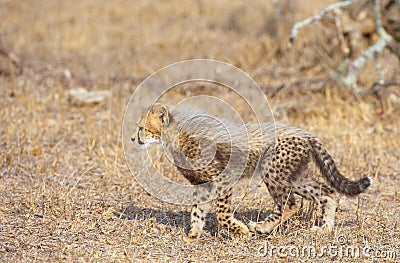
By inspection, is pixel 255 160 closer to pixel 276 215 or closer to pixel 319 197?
pixel 276 215

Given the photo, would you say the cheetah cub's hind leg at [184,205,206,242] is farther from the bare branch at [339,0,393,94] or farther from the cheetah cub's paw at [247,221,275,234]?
the bare branch at [339,0,393,94]

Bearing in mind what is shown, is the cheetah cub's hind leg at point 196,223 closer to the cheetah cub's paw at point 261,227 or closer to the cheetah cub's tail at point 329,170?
the cheetah cub's paw at point 261,227

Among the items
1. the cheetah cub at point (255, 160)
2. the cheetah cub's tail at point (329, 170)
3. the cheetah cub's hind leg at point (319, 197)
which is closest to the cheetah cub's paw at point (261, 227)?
the cheetah cub at point (255, 160)

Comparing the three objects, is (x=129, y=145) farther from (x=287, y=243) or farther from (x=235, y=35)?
(x=235, y=35)

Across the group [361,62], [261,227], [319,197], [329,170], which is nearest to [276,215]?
[261,227]

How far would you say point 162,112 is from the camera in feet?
14.4

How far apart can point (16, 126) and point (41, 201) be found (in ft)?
7.18

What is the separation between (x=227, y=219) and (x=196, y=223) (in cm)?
21

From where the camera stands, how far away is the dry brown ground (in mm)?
4188

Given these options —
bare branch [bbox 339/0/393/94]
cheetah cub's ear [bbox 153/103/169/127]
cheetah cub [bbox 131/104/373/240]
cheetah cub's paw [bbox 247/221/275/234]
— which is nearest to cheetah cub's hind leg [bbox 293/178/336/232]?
cheetah cub [bbox 131/104/373/240]

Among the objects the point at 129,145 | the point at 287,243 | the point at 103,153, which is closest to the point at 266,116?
the point at 129,145

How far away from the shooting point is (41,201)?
15.3 feet

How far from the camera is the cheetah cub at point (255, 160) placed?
4316 mm

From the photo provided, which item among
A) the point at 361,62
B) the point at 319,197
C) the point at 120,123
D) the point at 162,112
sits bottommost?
the point at 319,197
